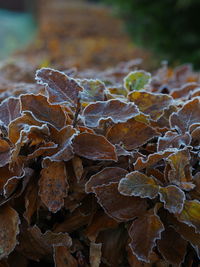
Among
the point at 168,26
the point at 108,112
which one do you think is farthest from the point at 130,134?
the point at 168,26

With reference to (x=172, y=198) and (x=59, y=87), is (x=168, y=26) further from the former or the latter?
(x=172, y=198)

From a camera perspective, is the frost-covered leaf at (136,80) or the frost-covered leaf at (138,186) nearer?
the frost-covered leaf at (138,186)

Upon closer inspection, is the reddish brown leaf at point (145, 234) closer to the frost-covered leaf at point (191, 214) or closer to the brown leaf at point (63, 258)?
the frost-covered leaf at point (191, 214)

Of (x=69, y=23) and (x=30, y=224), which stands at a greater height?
(x=69, y=23)

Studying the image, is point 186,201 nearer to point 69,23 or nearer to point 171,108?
point 171,108

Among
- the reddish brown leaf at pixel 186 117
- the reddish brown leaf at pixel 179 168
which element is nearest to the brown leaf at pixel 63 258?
the reddish brown leaf at pixel 179 168

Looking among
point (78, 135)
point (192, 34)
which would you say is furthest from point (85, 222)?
point (192, 34)
